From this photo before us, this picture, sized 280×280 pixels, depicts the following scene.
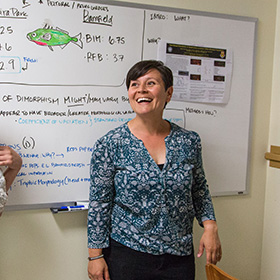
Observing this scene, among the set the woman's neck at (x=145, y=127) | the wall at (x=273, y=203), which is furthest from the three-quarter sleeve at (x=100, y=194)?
the wall at (x=273, y=203)

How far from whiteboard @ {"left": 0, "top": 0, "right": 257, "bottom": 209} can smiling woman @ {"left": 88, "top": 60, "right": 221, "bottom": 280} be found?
Result: 26 cm

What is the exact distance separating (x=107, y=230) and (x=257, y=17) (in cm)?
152

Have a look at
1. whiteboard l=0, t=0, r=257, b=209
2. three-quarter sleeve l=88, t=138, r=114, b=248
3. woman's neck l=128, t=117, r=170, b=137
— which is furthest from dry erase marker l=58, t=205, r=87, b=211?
woman's neck l=128, t=117, r=170, b=137

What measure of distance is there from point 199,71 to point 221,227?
95 centimetres

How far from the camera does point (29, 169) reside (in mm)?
1736

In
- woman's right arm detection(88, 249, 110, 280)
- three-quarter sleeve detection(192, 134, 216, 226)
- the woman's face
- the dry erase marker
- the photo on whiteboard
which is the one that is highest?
the photo on whiteboard

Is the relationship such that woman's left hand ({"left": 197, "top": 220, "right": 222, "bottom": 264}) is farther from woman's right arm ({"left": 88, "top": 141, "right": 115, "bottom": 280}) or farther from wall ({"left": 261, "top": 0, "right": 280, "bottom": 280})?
wall ({"left": 261, "top": 0, "right": 280, "bottom": 280})

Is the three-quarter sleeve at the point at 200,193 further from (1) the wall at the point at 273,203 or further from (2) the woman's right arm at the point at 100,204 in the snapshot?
(1) the wall at the point at 273,203

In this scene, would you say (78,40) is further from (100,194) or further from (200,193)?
(200,193)

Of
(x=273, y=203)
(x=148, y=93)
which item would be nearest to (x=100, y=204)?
(x=148, y=93)

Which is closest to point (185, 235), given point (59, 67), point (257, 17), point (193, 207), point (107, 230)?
point (193, 207)

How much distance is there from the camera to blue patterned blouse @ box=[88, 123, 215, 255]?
1525mm

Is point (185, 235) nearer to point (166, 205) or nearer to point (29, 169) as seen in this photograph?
point (166, 205)

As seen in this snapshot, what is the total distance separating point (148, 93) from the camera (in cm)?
155
